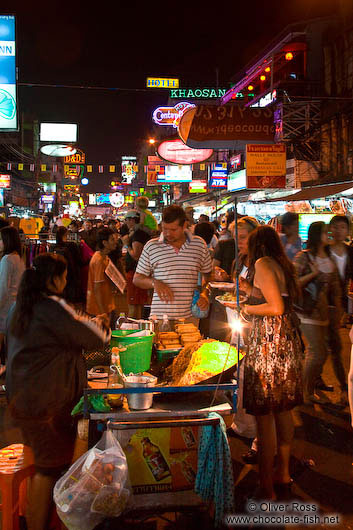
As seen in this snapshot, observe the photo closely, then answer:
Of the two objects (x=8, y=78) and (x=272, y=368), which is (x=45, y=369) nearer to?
(x=272, y=368)

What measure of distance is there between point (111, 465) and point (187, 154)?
1120cm

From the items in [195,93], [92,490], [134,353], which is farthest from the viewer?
[195,93]

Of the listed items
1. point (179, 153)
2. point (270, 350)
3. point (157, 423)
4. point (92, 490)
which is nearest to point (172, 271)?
point (270, 350)

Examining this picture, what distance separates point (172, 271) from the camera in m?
4.96

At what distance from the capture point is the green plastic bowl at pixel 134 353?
343 cm

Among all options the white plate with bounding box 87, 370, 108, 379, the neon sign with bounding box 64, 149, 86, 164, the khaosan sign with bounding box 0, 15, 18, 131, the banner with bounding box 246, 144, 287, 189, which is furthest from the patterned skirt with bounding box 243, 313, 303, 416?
the neon sign with bounding box 64, 149, 86, 164

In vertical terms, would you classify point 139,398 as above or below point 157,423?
above

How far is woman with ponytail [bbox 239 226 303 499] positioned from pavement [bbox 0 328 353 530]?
355 mm

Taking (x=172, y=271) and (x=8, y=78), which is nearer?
(x=172, y=271)

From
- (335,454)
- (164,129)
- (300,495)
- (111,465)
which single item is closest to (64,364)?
(111,465)

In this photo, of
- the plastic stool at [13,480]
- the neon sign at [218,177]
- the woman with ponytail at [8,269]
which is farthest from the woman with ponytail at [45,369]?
the neon sign at [218,177]

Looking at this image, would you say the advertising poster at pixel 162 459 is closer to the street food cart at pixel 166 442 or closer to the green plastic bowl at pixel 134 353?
the street food cart at pixel 166 442

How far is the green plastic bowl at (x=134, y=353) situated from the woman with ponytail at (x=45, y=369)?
37 cm

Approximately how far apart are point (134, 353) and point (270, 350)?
3.64 ft
